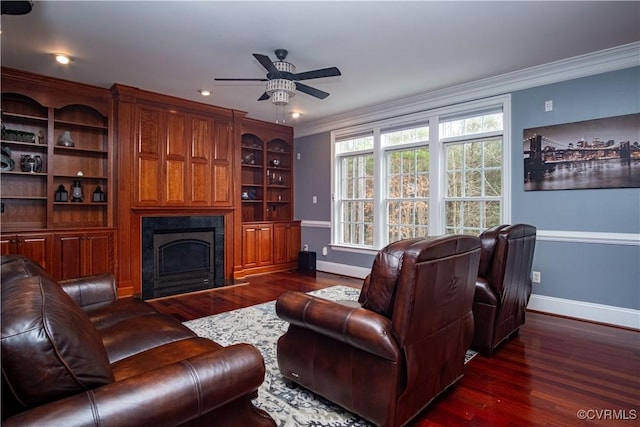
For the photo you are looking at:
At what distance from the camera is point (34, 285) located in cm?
113

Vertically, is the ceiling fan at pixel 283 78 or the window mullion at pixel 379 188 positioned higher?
the ceiling fan at pixel 283 78

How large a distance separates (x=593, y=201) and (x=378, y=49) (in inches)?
105

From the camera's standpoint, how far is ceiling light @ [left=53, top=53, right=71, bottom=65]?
3416 mm

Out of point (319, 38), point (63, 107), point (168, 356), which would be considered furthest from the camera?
point (63, 107)

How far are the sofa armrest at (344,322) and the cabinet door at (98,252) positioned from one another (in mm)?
3290

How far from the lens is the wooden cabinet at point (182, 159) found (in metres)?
4.58

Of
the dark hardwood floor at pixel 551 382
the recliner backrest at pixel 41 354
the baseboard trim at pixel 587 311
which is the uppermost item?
the recliner backrest at pixel 41 354

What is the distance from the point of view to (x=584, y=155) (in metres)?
3.52

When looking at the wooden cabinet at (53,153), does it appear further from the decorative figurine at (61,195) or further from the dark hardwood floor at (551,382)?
the dark hardwood floor at (551,382)

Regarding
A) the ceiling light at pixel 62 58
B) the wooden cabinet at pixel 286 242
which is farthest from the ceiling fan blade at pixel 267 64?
the wooden cabinet at pixel 286 242

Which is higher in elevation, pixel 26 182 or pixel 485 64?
pixel 485 64

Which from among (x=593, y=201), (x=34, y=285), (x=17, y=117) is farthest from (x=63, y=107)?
(x=593, y=201)

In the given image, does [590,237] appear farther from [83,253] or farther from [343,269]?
[83,253]

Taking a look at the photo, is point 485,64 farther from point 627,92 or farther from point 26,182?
point 26,182
